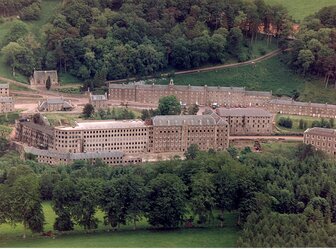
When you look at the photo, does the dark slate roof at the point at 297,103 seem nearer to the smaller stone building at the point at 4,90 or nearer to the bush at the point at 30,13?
the smaller stone building at the point at 4,90

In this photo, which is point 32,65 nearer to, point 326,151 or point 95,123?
point 95,123

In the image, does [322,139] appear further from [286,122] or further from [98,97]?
[98,97]

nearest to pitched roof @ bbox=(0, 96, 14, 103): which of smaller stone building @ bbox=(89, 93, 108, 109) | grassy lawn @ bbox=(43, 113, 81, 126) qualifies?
grassy lawn @ bbox=(43, 113, 81, 126)

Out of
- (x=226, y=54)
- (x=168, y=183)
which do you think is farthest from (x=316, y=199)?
(x=226, y=54)

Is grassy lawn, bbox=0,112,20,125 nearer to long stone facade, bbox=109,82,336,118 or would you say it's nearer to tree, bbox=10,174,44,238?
long stone facade, bbox=109,82,336,118

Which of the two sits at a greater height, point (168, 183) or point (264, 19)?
point (264, 19)

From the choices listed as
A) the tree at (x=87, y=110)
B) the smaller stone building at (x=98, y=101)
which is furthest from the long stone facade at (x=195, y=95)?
the tree at (x=87, y=110)
